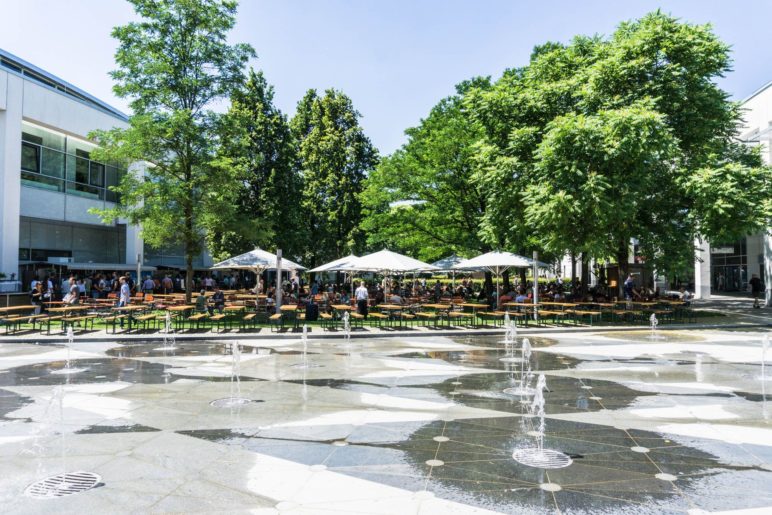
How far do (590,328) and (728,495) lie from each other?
1622 centimetres

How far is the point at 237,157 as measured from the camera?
27078 millimetres

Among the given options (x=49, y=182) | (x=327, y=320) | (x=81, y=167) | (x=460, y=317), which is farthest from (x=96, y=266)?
(x=460, y=317)

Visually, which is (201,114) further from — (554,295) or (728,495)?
(728,495)

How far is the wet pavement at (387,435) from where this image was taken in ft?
15.8

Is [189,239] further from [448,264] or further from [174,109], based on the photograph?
[448,264]

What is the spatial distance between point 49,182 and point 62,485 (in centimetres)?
3084

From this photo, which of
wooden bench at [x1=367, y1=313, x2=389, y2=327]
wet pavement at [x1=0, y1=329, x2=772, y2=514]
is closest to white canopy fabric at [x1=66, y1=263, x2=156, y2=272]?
wooden bench at [x1=367, y1=313, x2=389, y2=327]

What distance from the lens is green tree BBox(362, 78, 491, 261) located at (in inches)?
1169

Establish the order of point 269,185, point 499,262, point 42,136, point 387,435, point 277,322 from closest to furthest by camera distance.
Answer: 1. point 387,435
2. point 277,322
3. point 499,262
4. point 42,136
5. point 269,185

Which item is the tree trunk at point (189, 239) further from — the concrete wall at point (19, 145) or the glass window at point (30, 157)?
the glass window at point (30, 157)

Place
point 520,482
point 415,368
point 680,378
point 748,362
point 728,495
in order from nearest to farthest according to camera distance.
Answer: point 728,495
point 520,482
point 680,378
point 415,368
point 748,362

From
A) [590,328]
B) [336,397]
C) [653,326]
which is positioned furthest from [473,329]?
[336,397]

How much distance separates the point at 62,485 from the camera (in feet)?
16.8

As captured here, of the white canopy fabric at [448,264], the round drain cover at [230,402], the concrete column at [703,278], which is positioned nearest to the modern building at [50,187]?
the white canopy fabric at [448,264]
